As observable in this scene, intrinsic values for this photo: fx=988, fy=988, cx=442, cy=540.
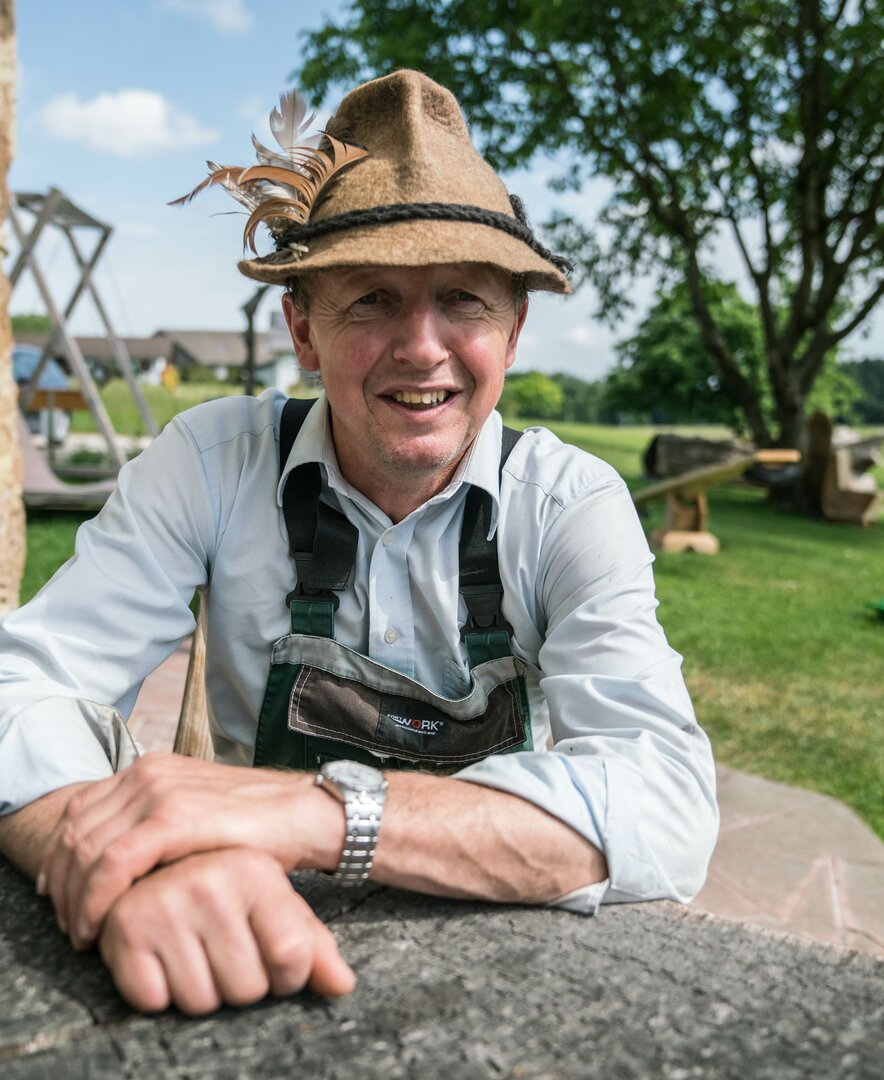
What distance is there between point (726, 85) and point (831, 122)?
1562 millimetres

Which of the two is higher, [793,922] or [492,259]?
[492,259]

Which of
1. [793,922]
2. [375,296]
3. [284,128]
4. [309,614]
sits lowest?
[793,922]

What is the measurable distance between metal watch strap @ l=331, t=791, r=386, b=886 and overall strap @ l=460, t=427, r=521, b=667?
77 centimetres

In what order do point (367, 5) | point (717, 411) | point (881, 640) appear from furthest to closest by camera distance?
point (717, 411) → point (367, 5) → point (881, 640)

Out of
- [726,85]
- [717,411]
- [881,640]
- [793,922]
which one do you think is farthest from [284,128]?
[717,411]

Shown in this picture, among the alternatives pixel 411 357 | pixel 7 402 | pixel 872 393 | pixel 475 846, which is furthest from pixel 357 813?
pixel 872 393

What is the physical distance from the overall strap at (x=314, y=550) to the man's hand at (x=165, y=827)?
72 cm

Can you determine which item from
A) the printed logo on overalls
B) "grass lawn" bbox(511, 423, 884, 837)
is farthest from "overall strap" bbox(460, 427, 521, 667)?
"grass lawn" bbox(511, 423, 884, 837)

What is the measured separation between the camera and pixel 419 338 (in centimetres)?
187

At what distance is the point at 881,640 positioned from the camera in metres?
7.19

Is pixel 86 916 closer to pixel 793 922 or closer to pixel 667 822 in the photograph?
pixel 667 822

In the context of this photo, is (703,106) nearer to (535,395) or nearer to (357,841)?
(357,841)

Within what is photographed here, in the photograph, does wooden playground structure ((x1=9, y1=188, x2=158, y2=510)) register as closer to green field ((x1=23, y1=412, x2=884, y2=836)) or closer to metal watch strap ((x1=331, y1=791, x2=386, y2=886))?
green field ((x1=23, y1=412, x2=884, y2=836))

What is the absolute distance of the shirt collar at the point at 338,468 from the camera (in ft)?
6.58
